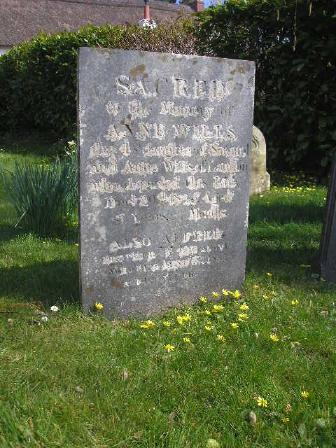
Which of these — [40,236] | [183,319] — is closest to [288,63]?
[40,236]

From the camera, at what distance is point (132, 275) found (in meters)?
3.79

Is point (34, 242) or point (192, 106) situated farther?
point (34, 242)

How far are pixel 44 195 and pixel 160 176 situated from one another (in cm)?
207

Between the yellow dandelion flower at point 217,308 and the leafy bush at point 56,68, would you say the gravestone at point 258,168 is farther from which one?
the yellow dandelion flower at point 217,308

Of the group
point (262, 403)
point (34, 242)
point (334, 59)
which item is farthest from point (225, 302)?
point (334, 59)

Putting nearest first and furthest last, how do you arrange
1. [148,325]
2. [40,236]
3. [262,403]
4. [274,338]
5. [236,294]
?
[262,403] < [274,338] < [148,325] < [236,294] < [40,236]

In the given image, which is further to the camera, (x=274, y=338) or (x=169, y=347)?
(x=274, y=338)

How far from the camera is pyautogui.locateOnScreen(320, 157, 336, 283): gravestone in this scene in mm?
4512

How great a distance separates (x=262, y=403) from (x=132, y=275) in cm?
131

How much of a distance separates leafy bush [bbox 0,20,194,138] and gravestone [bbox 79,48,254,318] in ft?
23.2

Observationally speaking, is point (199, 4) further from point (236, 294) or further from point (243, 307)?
point (243, 307)

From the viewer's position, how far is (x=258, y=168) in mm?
8266

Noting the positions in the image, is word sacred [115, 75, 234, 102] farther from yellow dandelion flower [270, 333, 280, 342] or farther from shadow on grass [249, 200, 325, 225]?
shadow on grass [249, 200, 325, 225]

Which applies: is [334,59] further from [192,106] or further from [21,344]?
[21,344]
